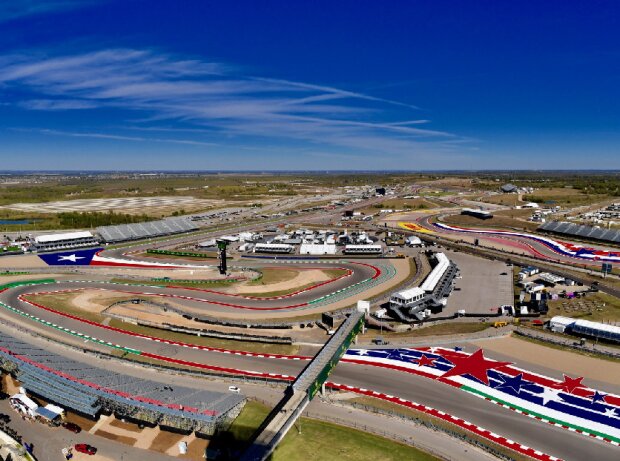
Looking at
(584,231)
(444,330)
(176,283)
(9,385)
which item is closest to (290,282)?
(176,283)

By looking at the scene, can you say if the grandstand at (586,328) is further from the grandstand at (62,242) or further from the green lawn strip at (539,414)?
the grandstand at (62,242)

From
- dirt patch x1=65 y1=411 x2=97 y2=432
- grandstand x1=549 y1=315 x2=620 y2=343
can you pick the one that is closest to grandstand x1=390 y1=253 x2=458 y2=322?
grandstand x1=549 y1=315 x2=620 y2=343

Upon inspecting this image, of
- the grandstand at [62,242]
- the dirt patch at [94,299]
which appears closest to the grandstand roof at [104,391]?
the dirt patch at [94,299]

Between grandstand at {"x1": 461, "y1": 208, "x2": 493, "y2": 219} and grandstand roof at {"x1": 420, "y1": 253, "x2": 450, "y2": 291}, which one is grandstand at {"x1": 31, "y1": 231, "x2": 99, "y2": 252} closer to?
grandstand roof at {"x1": 420, "y1": 253, "x2": 450, "y2": 291}

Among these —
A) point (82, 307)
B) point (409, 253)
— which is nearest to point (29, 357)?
point (82, 307)

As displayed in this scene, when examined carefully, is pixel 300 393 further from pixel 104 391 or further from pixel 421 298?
pixel 421 298
